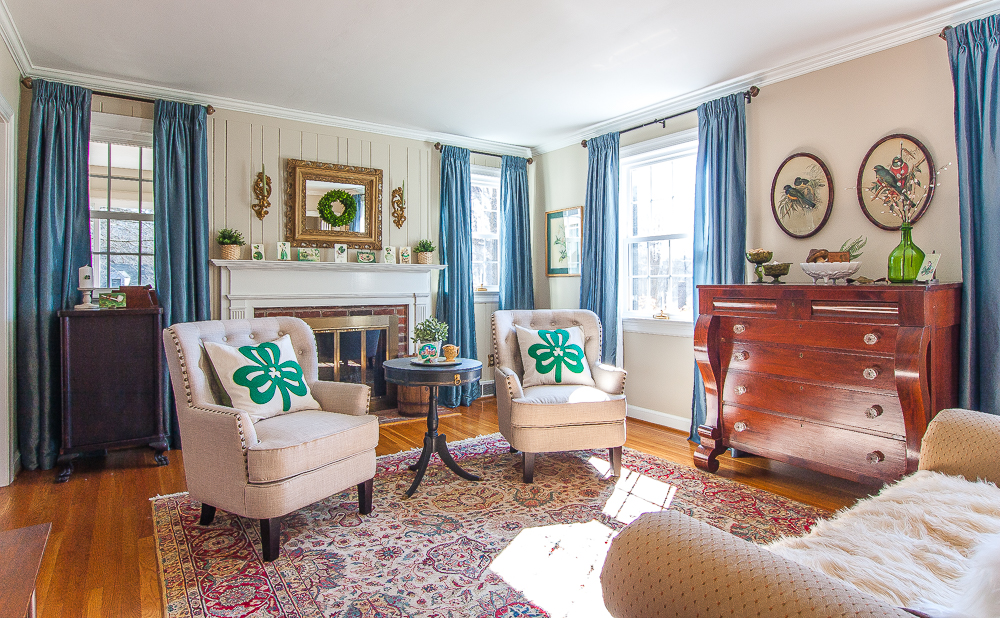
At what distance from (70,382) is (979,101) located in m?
5.21

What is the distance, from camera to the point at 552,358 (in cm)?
352

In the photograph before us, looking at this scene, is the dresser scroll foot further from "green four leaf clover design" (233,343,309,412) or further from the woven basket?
the woven basket

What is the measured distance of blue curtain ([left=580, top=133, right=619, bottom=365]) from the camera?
183 inches

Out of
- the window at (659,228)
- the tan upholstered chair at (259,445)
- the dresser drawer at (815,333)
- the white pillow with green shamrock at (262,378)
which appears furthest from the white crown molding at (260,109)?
the dresser drawer at (815,333)

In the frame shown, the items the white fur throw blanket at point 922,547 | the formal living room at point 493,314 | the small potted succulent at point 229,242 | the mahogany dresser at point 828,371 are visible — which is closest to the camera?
the white fur throw blanket at point 922,547

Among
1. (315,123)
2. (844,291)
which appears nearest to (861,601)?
(844,291)

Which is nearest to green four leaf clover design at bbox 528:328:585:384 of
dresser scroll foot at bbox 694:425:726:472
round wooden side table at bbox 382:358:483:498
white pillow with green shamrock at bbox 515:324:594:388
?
white pillow with green shamrock at bbox 515:324:594:388

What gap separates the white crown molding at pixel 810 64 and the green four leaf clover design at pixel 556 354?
2029mm

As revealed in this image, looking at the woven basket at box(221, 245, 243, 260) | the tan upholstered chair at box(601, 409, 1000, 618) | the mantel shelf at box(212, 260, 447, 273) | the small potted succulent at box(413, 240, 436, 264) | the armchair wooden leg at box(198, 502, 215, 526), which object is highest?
the small potted succulent at box(413, 240, 436, 264)

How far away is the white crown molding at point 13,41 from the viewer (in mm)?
2805

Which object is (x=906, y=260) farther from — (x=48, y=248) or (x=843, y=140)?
(x=48, y=248)

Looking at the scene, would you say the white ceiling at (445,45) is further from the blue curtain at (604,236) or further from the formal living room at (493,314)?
the blue curtain at (604,236)

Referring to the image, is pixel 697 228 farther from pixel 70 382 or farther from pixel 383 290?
pixel 70 382

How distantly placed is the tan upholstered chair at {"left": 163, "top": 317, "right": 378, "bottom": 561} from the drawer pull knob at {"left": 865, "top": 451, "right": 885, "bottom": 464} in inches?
92.7
